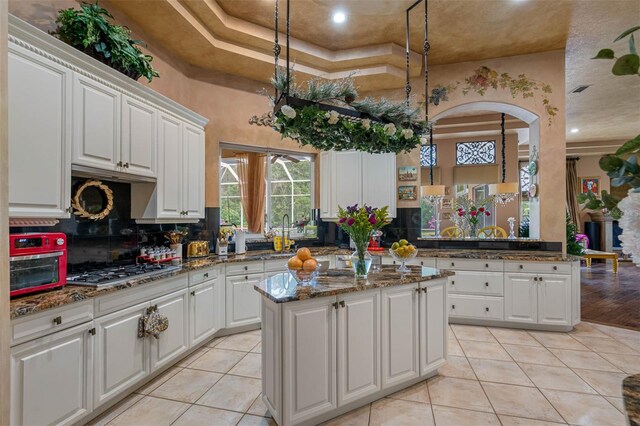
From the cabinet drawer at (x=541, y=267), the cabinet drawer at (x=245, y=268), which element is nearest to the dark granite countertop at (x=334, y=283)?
the cabinet drawer at (x=245, y=268)

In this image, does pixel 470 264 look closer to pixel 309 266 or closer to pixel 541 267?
pixel 541 267

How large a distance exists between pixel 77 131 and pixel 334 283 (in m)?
2.12

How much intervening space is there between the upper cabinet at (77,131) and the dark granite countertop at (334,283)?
149 centimetres

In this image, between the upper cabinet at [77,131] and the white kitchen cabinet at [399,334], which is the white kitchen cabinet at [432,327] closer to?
the white kitchen cabinet at [399,334]

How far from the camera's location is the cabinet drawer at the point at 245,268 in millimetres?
3740

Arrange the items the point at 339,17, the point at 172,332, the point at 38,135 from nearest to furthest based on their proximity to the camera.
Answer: the point at 38,135 < the point at 172,332 < the point at 339,17

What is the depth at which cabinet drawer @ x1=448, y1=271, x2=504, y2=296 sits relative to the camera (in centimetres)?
402

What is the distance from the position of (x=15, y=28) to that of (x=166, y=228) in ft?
7.35

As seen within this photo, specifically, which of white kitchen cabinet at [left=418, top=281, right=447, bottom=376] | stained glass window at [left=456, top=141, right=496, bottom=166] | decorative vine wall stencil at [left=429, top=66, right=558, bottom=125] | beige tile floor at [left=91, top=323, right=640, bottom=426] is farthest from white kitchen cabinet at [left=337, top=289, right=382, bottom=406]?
stained glass window at [left=456, top=141, right=496, bottom=166]

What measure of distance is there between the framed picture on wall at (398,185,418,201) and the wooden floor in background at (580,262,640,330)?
2.73 metres

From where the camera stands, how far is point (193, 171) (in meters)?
3.69

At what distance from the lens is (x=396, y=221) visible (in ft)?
16.3

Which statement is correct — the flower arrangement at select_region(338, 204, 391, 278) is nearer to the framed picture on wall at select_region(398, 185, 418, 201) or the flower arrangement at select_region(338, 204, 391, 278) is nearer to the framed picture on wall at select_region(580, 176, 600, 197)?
the framed picture on wall at select_region(398, 185, 418, 201)

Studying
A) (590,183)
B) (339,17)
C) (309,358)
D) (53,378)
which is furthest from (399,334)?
(590,183)
